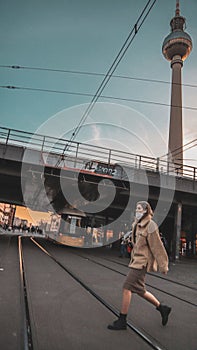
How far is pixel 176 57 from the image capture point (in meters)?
66.6

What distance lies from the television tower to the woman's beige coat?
55.7 meters

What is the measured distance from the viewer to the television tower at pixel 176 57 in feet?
188

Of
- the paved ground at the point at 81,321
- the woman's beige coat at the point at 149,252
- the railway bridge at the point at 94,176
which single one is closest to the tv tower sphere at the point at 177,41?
the railway bridge at the point at 94,176

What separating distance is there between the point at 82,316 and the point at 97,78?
14.2 m

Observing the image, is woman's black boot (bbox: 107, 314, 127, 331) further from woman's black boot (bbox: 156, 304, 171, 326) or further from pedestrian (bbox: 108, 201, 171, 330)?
woman's black boot (bbox: 156, 304, 171, 326)

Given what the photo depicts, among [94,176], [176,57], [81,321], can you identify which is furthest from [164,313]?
[176,57]

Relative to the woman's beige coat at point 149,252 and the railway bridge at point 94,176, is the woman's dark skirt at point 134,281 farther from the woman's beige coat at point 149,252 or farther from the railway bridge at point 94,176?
the railway bridge at point 94,176

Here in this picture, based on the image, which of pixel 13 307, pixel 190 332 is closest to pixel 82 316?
pixel 13 307

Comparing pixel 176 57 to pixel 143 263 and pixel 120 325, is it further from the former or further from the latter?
pixel 120 325

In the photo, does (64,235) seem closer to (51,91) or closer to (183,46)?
(51,91)

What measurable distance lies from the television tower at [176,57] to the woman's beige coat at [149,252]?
55728mm

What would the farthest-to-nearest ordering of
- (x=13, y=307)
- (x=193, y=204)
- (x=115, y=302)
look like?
(x=193, y=204) < (x=115, y=302) < (x=13, y=307)

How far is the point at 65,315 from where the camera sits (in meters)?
4.16

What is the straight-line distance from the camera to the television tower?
57.4 m
